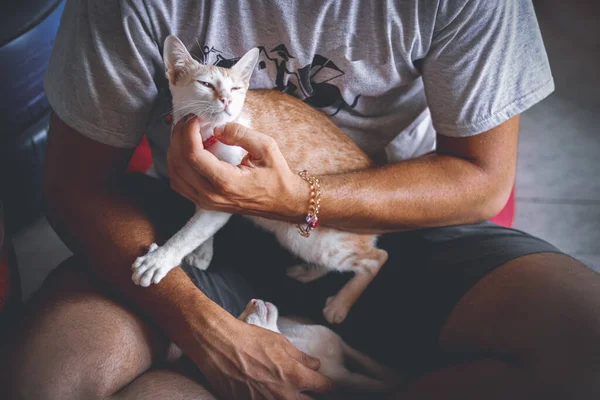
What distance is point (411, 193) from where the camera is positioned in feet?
4.14

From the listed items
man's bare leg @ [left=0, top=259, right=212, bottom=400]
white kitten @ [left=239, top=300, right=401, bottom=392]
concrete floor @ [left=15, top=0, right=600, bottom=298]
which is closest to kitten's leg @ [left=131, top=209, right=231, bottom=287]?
man's bare leg @ [left=0, top=259, right=212, bottom=400]

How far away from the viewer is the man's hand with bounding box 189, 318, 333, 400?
1107mm

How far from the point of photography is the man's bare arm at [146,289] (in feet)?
3.65

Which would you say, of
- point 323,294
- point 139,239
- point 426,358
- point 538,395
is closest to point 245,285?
point 323,294

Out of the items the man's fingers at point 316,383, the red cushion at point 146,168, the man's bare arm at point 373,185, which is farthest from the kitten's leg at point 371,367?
the red cushion at point 146,168

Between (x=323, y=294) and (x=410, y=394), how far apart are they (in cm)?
38

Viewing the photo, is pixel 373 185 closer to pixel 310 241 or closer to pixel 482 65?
pixel 310 241

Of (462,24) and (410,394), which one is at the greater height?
(462,24)

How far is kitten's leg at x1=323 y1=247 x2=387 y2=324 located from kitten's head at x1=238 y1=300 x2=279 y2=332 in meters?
0.16

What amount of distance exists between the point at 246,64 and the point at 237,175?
245mm

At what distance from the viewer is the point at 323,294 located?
1.40 metres

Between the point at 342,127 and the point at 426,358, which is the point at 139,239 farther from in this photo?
the point at 426,358

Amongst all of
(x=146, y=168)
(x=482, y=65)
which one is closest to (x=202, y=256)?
(x=146, y=168)

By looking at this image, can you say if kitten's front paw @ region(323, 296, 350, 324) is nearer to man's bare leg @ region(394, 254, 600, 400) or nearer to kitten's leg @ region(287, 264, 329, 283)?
kitten's leg @ region(287, 264, 329, 283)
